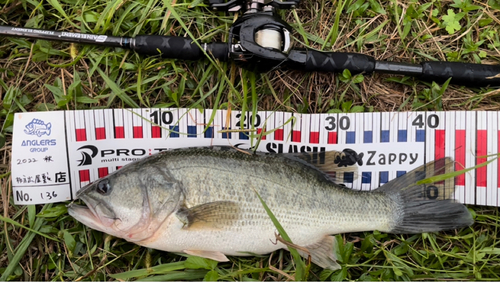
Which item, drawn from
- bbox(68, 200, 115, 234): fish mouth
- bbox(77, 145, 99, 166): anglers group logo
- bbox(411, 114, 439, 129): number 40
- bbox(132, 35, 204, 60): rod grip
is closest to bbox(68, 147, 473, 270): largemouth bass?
bbox(68, 200, 115, 234): fish mouth

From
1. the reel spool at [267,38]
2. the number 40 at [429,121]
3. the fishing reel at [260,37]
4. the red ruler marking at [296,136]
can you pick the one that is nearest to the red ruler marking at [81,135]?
the fishing reel at [260,37]

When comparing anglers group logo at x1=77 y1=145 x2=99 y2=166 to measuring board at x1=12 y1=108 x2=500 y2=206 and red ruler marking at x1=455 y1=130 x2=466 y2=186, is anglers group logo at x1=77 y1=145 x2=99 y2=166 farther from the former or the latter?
red ruler marking at x1=455 y1=130 x2=466 y2=186

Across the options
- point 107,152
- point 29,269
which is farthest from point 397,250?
point 29,269

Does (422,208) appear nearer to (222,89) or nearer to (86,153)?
(222,89)

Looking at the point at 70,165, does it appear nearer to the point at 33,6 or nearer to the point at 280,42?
the point at 33,6

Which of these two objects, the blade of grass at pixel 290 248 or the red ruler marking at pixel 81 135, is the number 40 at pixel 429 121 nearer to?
the blade of grass at pixel 290 248

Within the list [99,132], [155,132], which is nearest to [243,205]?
[155,132]
